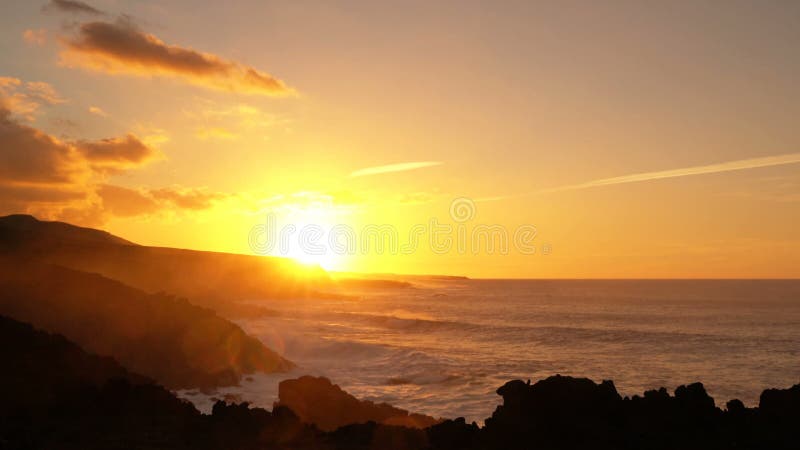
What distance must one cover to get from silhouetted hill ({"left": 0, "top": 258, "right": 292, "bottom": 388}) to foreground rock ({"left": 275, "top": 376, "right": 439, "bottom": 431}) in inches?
456

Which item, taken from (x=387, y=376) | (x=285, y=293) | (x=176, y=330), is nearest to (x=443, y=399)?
(x=387, y=376)

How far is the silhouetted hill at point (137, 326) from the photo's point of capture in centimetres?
2875

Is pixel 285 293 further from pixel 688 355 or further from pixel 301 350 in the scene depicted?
pixel 688 355

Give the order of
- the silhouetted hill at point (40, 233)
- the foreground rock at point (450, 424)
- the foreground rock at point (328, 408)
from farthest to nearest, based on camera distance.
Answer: the silhouetted hill at point (40, 233) → the foreground rock at point (328, 408) → the foreground rock at point (450, 424)

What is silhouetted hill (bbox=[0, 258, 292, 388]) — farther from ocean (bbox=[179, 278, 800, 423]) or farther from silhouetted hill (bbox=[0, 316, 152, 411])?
silhouetted hill (bbox=[0, 316, 152, 411])

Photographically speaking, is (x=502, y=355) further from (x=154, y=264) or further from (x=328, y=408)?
(x=154, y=264)

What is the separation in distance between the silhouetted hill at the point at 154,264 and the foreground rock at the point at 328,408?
49447mm

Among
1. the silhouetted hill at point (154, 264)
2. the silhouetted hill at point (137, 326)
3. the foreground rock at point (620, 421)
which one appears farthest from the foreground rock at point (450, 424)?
the silhouetted hill at point (154, 264)

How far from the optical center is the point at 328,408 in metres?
17.7

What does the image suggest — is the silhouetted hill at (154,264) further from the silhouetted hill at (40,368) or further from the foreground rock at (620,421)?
the foreground rock at (620,421)

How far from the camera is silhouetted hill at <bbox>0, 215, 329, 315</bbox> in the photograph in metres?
86.2

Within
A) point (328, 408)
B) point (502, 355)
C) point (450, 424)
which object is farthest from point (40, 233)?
point (450, 424)

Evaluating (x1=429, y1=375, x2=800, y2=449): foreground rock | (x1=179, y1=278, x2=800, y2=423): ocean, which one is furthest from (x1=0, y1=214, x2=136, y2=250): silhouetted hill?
(x1=429, y1=375, x2=800, y2=449): foreground rock

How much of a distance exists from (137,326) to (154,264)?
93316 mm
